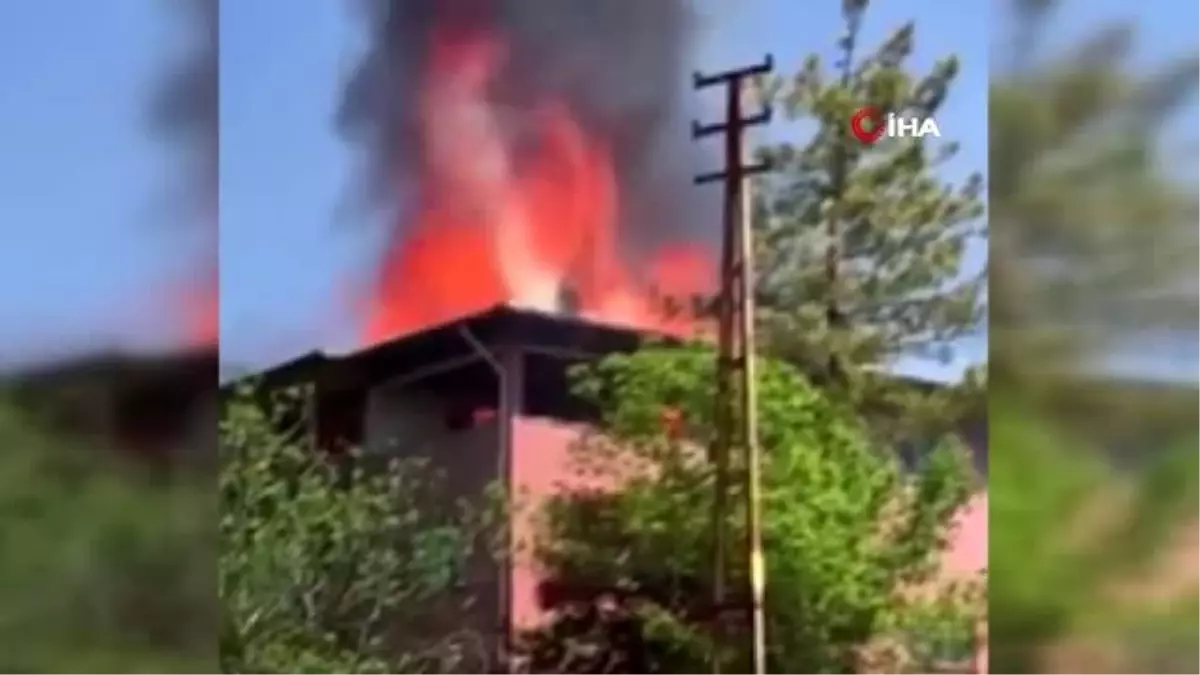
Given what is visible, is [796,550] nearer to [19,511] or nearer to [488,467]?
[488,467]

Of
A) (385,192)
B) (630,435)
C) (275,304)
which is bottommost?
(630,435)

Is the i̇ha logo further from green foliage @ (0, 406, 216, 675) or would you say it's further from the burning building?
green foliage @ (0, 406, 216, 675)

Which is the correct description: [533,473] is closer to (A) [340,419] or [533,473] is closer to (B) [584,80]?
(A) [340,419]

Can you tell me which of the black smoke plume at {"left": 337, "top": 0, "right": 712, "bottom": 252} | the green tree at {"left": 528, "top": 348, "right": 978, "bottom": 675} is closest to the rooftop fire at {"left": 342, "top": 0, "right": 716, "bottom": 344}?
the black smoke plume at {"left": 337, "top": 0, "right": 712, "bottom": 252}

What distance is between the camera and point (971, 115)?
1717mm

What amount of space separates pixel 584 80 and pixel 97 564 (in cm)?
76

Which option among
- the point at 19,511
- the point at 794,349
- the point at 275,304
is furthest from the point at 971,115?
the point at 19,511

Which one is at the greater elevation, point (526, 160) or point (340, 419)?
point (526, 160)

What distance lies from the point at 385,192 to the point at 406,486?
31cm

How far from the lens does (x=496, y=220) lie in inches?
71.7

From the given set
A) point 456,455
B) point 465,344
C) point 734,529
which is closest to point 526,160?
point 465,344

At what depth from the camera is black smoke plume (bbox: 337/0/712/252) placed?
5.85 ft

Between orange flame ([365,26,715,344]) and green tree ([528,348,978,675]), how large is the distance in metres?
0.10

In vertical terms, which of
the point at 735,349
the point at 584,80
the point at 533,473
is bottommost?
the point at 533,473
